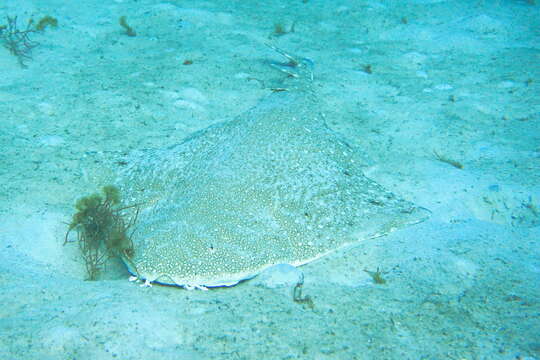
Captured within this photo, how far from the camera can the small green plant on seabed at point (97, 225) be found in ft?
10.8

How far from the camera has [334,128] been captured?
5223 mm

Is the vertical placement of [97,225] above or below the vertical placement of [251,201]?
below

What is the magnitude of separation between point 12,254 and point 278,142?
279 cm

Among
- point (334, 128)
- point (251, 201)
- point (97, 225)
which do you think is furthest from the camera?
point (334, 128)

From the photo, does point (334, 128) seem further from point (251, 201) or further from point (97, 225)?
point (97, 225)

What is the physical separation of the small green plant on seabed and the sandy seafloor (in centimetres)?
15

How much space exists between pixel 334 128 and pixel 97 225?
3547 millimetres

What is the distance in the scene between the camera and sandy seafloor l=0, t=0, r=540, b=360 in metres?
2.27

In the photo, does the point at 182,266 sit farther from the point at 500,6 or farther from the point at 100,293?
the point at 500,6

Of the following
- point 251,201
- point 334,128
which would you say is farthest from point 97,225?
point 334,128

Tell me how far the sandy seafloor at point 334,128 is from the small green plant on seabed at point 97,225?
155 mm

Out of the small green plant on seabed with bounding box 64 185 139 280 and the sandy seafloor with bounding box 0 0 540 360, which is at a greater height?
the sandy seafloor with bounding box 0 0 540 360

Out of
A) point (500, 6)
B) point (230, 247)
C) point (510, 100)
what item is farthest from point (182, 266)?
point (500, 6)

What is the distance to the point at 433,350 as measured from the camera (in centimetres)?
215
